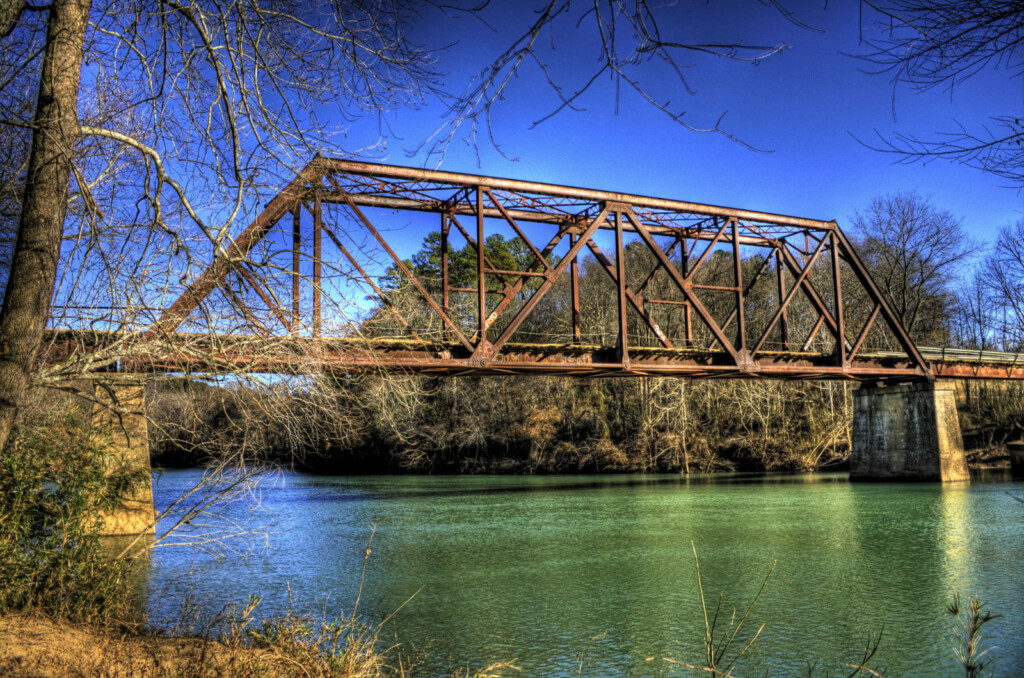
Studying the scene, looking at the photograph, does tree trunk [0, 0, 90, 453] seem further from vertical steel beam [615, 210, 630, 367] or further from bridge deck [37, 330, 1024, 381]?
vertical steel beam [615, 210, 630, 367]

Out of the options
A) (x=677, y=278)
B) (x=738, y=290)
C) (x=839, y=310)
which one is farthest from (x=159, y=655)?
(x=839, y=310)

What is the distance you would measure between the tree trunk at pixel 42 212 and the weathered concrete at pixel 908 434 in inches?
1339

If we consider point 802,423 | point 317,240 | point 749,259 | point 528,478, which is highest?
point 749,259

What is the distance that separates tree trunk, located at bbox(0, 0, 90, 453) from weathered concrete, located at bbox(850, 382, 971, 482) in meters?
34.0

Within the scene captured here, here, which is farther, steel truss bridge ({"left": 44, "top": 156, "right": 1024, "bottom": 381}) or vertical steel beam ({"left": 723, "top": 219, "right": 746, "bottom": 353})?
vertical steel beam ({"left": 723, "top": 219, "right": 746, "bottom": 353})

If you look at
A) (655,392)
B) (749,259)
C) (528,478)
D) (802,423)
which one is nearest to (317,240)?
(528,478)

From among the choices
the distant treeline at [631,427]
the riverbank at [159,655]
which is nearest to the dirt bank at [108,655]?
the riverbank at [159,655]

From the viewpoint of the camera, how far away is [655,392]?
141 feet

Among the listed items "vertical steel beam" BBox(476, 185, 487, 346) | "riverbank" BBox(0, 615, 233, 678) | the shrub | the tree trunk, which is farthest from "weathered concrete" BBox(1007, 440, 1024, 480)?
the tree trunk

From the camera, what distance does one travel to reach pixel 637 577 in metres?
12.2

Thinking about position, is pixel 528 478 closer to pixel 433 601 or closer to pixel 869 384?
pixel 869 384

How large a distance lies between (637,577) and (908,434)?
26034 mm

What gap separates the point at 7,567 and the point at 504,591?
6.36 m

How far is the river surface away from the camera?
26.9ft
